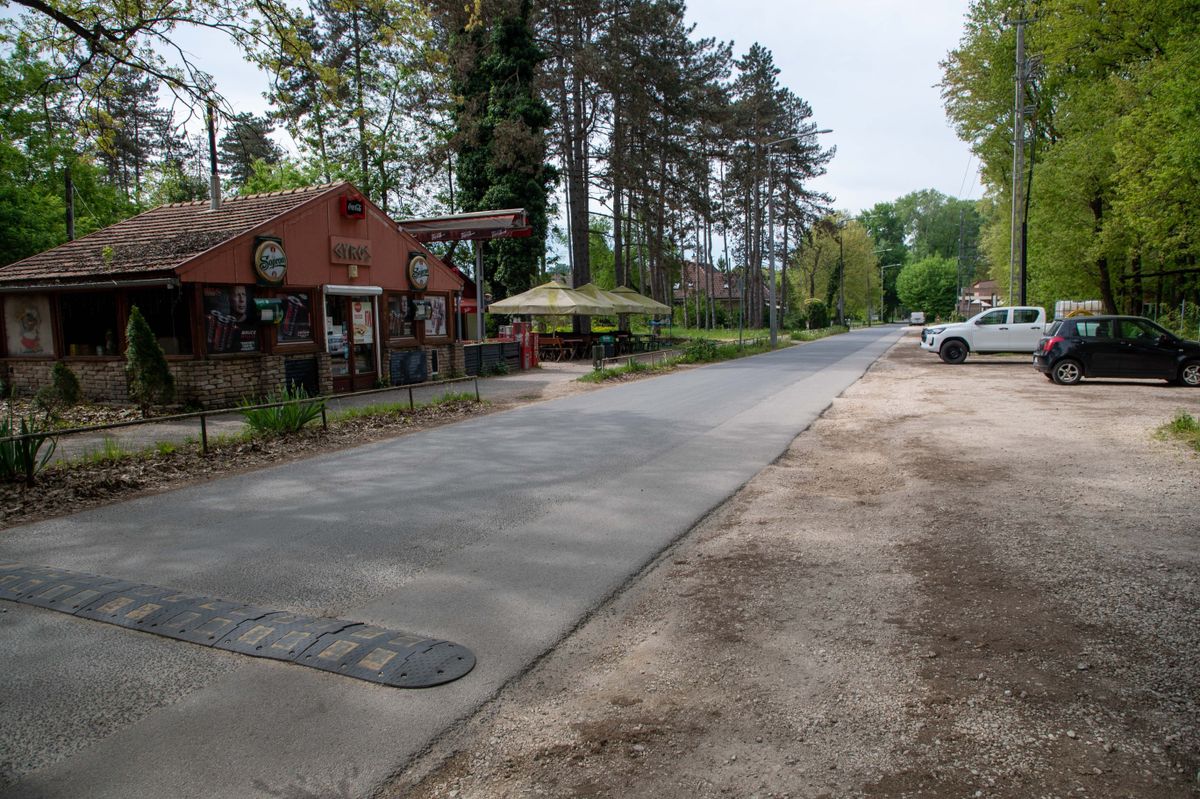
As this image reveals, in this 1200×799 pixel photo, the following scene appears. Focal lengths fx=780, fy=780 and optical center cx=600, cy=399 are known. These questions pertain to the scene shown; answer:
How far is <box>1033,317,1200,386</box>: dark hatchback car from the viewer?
17.3 metres

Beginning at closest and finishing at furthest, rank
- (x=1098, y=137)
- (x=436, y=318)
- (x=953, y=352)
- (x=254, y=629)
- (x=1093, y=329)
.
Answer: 1. (x=254, y=629)
2. (x=1093, y=329)
3. (x=436, y=318)
4. (x=953, y=352)
5. (x=1098, y=137)

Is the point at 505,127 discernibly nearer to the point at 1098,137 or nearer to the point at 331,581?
the point at 1098,137

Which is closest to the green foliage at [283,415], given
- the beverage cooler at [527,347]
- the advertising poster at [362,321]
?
the advertising poster at [362,321]

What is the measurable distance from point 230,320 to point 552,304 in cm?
1294

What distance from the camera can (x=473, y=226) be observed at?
79.1 ft

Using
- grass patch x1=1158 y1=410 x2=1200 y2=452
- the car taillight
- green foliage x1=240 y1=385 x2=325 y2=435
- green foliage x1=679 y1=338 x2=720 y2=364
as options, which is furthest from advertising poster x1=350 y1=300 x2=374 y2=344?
the car taillight

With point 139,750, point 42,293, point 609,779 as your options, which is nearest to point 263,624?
point 139,750

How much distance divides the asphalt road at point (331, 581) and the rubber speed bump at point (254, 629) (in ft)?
0.30

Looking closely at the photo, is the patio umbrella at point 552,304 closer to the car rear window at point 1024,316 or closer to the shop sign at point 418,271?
the shop sign at point 418,271

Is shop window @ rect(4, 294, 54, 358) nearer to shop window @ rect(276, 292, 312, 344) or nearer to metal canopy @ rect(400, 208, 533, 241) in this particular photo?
shop window @ rect(276, 292, 312, 344)

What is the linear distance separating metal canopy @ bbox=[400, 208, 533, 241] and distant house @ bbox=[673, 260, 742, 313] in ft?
144

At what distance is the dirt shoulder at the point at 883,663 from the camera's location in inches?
119

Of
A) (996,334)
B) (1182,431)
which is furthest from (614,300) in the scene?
(1182,431)

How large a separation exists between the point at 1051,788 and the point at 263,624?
3986mm
